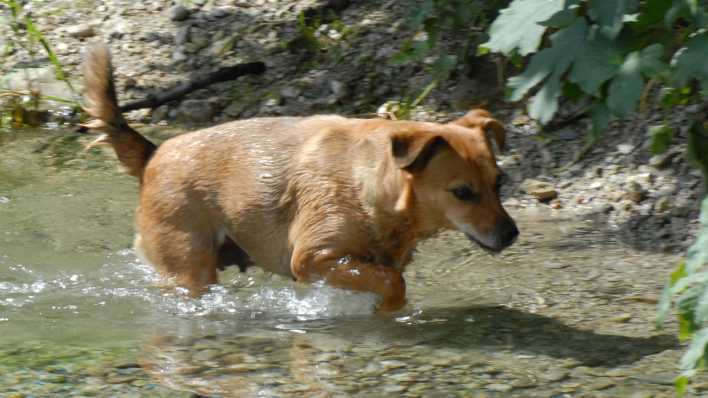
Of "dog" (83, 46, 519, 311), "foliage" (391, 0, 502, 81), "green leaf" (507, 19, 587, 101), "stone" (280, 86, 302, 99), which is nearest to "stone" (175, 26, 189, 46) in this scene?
"stone" (280, 86, 302, 99)

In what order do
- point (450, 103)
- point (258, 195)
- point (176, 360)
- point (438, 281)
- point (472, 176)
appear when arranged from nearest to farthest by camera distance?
point (176, 360) < point (472, 176) < point (258, 195) < point (438, 281) < point (450, 103)

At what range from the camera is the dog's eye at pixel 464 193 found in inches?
210

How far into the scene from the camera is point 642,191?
7.03 meters

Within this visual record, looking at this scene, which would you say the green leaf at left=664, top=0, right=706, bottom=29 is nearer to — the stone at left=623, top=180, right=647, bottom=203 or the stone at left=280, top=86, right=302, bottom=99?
the stone at left=623, top=180, right=647, bottom=203

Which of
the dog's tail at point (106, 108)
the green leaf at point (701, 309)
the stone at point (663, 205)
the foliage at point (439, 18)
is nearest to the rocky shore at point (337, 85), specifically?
the stone at point (663, 205)

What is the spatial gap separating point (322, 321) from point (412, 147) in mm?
1011

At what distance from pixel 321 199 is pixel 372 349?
0.88 meters

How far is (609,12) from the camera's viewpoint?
371 cm

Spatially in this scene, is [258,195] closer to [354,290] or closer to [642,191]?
[354,290]

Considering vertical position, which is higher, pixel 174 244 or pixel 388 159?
pixel 388 159

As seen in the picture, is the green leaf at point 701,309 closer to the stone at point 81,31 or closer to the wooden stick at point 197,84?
the wooden stick at point 197,84

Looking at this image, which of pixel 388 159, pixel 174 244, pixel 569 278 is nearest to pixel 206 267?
pixel 174 244

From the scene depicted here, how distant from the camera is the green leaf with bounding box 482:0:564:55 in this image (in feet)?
12.9

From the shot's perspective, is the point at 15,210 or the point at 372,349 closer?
the point at 372,349
